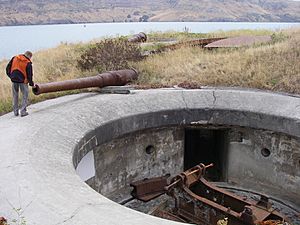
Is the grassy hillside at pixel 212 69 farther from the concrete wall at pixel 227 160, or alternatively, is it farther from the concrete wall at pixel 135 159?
the concrete wall at pixel 135 159

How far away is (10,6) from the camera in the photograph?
306 ft

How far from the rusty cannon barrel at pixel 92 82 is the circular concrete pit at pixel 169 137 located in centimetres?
31

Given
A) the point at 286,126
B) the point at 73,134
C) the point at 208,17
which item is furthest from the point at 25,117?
the point at 208,17

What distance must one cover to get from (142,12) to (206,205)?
4004 inches

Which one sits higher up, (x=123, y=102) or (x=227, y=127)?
(x=123, y=102)

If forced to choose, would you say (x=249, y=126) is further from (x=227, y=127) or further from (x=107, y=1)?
(x=107, y=1)

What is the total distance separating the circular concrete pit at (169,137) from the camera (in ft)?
19.4

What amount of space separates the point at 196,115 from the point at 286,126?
1638 mm

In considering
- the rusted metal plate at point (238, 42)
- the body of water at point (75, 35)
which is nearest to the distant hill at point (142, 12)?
the body of water at point (75, 35)

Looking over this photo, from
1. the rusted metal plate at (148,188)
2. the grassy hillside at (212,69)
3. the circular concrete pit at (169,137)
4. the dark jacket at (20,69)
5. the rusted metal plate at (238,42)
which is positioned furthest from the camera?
the rusted metal plate at (238,42)

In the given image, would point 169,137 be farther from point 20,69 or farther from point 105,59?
point 105,59

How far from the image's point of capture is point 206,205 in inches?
221

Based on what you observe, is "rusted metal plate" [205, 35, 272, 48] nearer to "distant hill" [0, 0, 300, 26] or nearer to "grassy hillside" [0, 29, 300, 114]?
"grassy hillside" [0, 29, 300, 114]

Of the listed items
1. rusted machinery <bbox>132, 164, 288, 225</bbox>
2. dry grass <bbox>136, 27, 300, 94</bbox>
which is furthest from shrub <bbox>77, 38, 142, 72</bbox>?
rusted machinery <bbox>132, 164, 288, 225</bbox>
